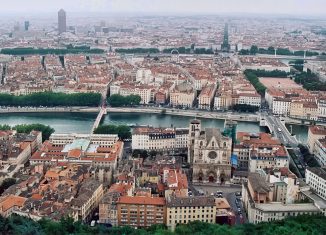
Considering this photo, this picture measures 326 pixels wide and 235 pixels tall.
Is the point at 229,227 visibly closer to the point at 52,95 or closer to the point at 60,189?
the point at 60,189

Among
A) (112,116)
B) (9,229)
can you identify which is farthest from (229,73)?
(9,229)

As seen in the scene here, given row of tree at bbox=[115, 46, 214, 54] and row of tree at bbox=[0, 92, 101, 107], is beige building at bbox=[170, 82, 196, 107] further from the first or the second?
row of tree at bbox=[115, 46, 214, 54]

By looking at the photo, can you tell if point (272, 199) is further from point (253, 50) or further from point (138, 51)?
point (253, 50)

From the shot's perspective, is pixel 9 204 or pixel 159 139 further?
pixel 159 139

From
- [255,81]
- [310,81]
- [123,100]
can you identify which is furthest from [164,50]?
[123,100]

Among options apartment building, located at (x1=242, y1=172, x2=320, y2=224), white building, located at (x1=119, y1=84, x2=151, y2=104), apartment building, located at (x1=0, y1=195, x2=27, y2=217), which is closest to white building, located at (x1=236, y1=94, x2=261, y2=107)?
white building, located at (x1=119, y1=84, x2=151, y2=104)

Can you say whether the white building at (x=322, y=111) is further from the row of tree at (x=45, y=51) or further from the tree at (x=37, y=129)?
the row of tree at (x=45, y=51)

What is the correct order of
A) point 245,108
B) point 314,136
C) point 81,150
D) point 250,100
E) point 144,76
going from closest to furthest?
point 81,150 < point 314,136 < point 245,108 < point 250,100 < point 144,76
